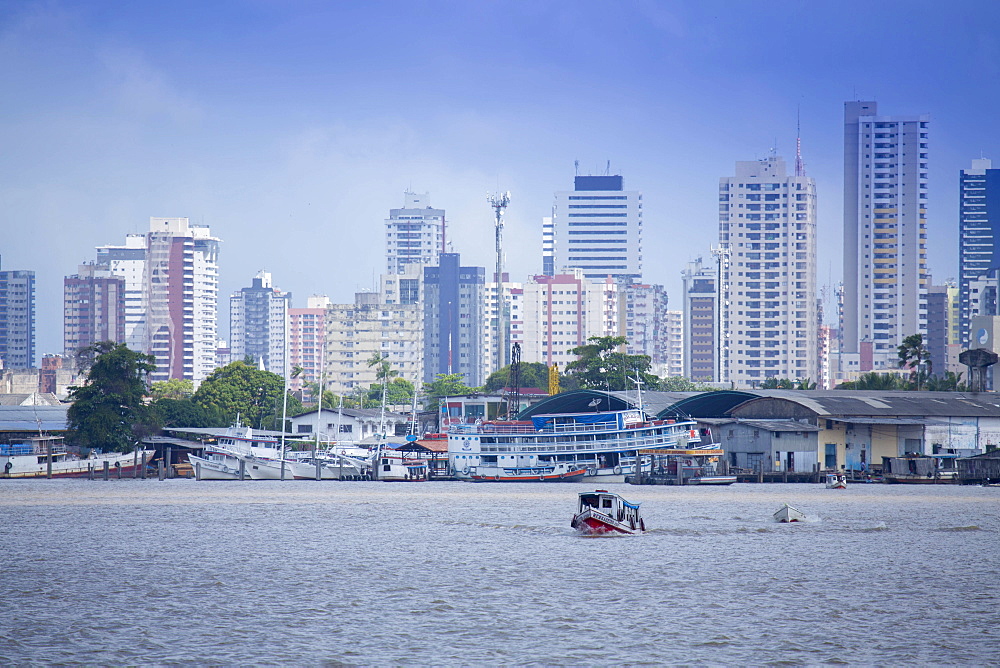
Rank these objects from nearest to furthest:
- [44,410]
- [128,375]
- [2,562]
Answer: [2,562], [128,375], [44,410]

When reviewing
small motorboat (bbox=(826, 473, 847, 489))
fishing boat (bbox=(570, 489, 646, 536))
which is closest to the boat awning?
small motorboat (bbox=(826, 473, 847, 489))

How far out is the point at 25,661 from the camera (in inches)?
1275

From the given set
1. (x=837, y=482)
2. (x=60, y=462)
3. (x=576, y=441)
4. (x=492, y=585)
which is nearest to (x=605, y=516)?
(x=492, y=585)

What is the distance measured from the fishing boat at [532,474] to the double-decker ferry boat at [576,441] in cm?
23

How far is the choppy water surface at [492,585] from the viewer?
1359 inches

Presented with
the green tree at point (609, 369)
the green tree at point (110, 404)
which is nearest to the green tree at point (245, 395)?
the green tree at point (110, 404)

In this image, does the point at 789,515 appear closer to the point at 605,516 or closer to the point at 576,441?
the point at 605,516

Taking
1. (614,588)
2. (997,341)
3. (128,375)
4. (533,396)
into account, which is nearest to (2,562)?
(614,588)

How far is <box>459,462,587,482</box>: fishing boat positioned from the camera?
100500mm

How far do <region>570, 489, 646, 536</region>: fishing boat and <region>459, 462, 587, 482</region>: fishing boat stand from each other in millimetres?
37481

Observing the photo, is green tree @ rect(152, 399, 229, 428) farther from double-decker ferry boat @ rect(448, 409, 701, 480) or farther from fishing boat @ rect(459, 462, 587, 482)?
fishing boat @ rect(459, 462, 587, 482)

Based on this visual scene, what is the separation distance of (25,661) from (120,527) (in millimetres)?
32578

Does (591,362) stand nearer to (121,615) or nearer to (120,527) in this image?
(120,527)

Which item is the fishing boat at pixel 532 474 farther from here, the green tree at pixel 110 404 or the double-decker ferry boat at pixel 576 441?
the green tree at pixel 110 404
